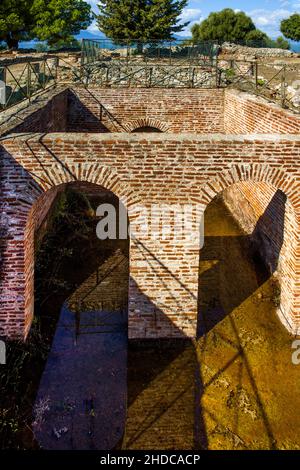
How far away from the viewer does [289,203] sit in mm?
7773

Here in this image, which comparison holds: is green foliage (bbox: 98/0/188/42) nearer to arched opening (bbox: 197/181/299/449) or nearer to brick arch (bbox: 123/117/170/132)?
brick arch (bbox: 123/117/170/132)

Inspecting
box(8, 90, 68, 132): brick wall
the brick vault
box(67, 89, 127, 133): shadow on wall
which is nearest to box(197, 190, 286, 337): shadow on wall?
the brick vault

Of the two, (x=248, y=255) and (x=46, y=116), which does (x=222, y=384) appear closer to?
(x=248, y=255)

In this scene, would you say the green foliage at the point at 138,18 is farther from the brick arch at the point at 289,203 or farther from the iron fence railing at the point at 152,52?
the brick arch at the point at 289,203

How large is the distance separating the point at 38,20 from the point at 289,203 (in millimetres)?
33911

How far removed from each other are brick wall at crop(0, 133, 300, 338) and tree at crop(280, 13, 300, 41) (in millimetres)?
46598

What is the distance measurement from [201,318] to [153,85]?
1032 centimetres

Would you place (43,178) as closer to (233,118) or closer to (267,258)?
(267,258)

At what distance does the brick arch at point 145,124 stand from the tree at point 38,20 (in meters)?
23.5

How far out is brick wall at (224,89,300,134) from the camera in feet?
33.2

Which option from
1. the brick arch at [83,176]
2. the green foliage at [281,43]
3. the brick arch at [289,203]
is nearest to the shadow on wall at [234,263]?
the brick arch at [289,203]

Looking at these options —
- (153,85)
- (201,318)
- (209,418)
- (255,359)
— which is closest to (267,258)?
(201,318)

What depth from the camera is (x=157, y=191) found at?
7.09 m

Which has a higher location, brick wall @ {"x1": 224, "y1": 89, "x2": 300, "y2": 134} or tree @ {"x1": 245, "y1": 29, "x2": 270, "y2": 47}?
tree @ {"x1": 245, "y1": 29, "x2": 270, "y2": 47}
